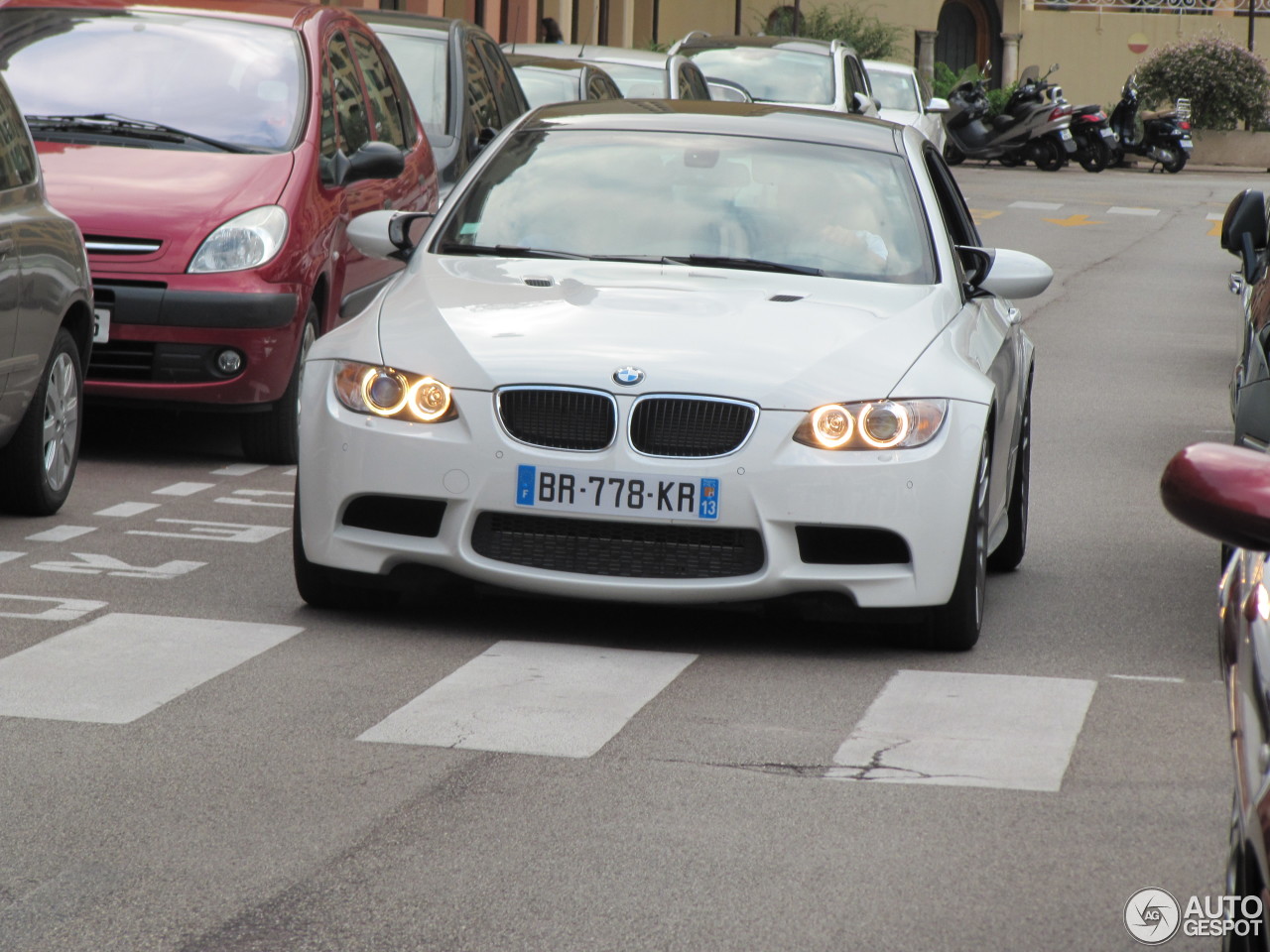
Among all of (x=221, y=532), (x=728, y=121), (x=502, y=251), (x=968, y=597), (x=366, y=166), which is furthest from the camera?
(x=366, y=166)

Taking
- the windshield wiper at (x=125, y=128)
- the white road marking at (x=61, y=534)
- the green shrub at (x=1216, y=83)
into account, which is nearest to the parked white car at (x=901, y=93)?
the green shrub at (x=1216, y=83)

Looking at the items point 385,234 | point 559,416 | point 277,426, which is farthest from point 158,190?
point 559,416

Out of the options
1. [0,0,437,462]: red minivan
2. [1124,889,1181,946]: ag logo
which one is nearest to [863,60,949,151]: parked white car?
[0,0,437,462]: red minivan

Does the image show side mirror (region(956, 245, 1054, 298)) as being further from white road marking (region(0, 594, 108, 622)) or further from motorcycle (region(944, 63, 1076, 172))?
motorcycle (region(944, 63, 1076, 172))

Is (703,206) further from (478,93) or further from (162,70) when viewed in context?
(478,93)

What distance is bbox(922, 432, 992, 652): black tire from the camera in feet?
20.4

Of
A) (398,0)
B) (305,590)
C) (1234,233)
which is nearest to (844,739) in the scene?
(305,590)

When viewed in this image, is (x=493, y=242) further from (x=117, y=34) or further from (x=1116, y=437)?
(x=1116, y=437)

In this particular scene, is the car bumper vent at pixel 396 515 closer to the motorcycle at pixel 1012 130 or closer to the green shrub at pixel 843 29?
the motorcycle at pixel 1012 130

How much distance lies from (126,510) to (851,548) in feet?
10.7

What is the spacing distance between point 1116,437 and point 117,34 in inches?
201

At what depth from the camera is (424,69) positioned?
1434 cm

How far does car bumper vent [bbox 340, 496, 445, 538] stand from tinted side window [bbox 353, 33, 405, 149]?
533 centimetres

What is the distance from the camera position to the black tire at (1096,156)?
4228 cm
